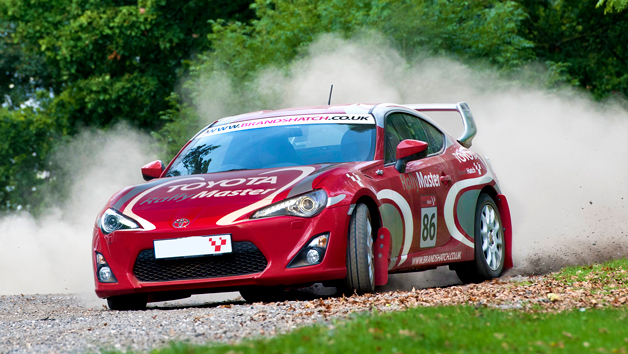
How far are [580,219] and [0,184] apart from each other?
79.9ft

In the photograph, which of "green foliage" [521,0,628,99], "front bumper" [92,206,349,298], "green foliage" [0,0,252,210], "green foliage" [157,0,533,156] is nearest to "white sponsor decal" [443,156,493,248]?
"front bumper" [92,206,349,298]

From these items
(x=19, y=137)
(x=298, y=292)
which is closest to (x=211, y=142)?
(x=298, y=292)

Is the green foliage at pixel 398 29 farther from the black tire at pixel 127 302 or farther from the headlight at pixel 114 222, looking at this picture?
the headlight at pixel 114 222

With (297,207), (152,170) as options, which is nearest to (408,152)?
(297,207)

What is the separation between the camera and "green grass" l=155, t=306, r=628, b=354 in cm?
402

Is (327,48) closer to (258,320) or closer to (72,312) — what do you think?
(72,312)

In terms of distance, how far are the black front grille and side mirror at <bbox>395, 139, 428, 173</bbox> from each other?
153cm

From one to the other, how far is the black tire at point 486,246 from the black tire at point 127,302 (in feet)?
9.95

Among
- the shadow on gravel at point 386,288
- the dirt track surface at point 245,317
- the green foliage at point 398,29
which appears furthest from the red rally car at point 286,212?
the green foliage at point 398,29

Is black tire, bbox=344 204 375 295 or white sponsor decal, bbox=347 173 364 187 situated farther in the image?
white sponsor decal, bbox=347 173 364 187

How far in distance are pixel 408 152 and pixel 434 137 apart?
1.46 meters

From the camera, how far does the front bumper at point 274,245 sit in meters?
6.32

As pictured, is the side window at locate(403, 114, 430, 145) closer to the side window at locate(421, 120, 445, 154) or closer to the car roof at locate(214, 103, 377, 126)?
the side window at locate(421, 120, 445, 154)

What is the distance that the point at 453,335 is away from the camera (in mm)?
4316
